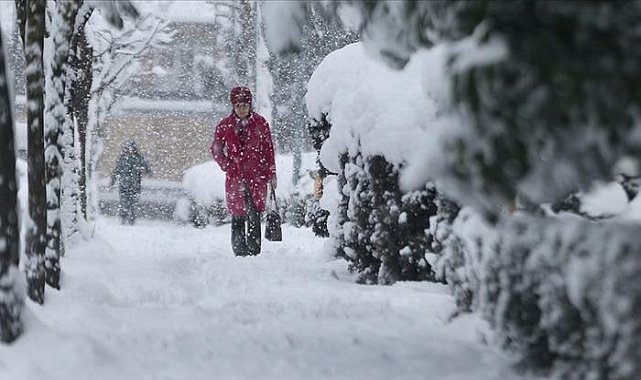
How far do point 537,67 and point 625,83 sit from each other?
0.56ft

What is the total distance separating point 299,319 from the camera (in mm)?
4203

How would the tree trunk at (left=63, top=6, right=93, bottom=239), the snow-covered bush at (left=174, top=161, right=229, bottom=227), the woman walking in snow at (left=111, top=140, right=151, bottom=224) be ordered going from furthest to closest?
1. the woman walking in snow at (left=111, top=140, right=151, bottom=224)
2. the snow-covered bush at (left=174, top=161, right=229, bottom=227)
3. the tree trunk at (left=63, top=6, right=93, bottom=239)

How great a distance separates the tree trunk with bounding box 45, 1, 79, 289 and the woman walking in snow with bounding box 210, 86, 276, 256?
4.17 metres

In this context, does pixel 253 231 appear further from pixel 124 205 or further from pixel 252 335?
pixel 124 205

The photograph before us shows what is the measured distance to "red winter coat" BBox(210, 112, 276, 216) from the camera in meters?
9.34

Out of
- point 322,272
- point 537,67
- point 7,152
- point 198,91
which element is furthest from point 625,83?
point 198,91

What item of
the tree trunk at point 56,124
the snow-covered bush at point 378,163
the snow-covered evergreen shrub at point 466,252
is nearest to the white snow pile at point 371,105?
the snow-covered bush at point 378,163

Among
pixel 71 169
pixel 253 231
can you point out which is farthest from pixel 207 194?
pixel 71 169

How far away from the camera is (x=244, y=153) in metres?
9.40

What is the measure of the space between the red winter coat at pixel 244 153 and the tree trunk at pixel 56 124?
426cm

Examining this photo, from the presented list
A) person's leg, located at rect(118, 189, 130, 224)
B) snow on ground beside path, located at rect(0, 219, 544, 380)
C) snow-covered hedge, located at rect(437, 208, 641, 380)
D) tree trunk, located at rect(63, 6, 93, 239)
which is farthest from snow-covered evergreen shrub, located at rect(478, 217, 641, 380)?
person's leg, located at rect(118, 189, 130, 224)

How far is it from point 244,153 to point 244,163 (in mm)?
101

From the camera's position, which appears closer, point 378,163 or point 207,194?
point 378,163

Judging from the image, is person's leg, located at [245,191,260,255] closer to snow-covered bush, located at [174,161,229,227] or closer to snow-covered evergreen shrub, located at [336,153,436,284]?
snow-covered evergreen shrub, located at [336,153,436,284]
